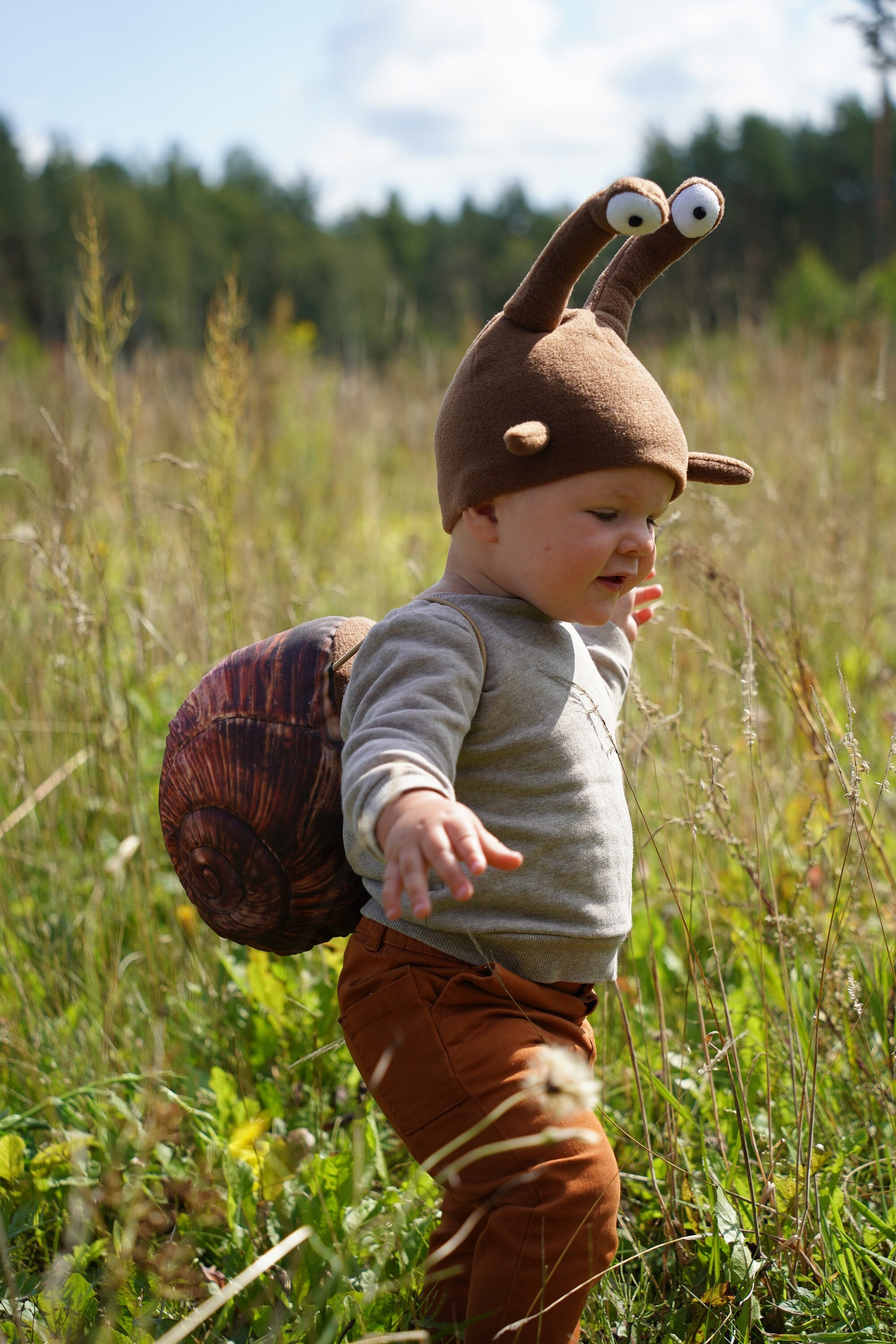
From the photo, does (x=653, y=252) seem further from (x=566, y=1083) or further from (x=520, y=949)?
(x=566, y=1083)

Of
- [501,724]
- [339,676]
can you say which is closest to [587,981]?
[501,724]

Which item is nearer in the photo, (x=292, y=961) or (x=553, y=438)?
(x=553, y=438)

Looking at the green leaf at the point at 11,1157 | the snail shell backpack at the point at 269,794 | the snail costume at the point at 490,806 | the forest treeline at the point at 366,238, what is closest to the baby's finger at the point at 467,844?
the snail costume at the point at 490,806

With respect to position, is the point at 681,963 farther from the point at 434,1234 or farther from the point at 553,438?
the point at 553,438

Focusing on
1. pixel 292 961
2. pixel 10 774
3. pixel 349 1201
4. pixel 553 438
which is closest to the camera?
pixel 553 438

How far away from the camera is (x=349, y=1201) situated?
1.52m

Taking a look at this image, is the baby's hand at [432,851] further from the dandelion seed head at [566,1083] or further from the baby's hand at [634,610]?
the baby's hand at [634,610]

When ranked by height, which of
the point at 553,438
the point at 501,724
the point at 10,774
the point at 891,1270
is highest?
the point at 553,438

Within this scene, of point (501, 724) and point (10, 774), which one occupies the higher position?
point (501, 724)

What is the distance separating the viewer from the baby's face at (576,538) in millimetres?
1273

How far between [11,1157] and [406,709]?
3.65ft

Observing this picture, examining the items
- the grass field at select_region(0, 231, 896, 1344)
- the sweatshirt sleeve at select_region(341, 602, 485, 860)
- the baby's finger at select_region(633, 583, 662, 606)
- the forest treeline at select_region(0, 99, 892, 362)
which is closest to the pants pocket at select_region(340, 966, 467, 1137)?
the grass field at select_region(0, 231, 896, 1344)

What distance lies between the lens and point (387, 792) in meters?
1.01

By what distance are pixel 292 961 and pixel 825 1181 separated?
3.49 feet
